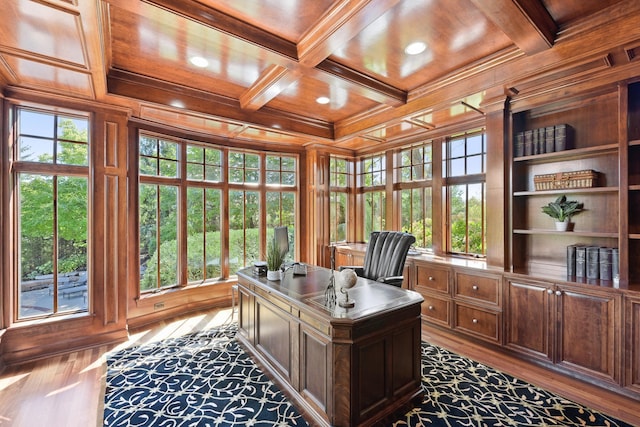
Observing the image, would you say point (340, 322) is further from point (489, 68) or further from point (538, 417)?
point (489, 68)

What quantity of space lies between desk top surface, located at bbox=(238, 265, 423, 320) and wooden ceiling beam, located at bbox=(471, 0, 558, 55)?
6.76 feet

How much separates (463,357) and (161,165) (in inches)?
180

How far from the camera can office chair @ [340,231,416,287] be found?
3375 millimetres

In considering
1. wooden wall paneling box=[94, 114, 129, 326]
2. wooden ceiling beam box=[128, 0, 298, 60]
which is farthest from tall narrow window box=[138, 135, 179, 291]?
wooden ceiling beam box=[128, 0, 298, 60]

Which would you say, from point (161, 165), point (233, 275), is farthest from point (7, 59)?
point (233, 275)

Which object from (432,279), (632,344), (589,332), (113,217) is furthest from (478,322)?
(113,217)

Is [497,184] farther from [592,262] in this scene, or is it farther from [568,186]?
[592,262]

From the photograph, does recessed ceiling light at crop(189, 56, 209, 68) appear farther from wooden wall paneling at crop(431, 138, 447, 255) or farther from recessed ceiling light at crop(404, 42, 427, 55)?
wooden wall paneling at crop(431, 138, 447, 255)

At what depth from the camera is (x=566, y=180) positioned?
9.57ft

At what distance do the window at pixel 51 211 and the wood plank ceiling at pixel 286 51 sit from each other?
47 centimetres

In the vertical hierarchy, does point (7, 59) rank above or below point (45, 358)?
above

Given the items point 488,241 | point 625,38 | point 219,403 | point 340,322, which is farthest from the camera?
point 488,241

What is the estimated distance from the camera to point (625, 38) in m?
2.11

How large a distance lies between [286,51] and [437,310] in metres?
3.39
